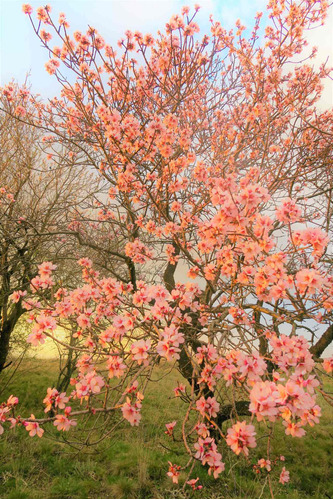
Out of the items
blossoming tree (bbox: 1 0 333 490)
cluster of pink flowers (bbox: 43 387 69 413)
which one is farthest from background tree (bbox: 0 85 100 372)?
cluster of pink flowers (bbox: 43 387 69 413)

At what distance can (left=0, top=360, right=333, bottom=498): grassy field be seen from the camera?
4219 millimetres

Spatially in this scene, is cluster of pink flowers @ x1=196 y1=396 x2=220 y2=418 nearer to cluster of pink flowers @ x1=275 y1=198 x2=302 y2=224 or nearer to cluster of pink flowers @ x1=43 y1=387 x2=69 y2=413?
cluster of pink flowers @ x1=43 y1=387 x2=69 y2=413

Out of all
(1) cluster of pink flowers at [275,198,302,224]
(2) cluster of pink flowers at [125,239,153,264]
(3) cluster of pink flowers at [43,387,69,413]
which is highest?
(1) cluster of pink flowers at [275,198,302,224]

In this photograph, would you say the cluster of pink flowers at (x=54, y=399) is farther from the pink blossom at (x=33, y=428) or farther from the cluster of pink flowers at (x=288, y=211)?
the cluster of pink flowers at (x=288, y=211)

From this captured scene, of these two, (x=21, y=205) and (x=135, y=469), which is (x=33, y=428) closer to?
(x=135, y=469)

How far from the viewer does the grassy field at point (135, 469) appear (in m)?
4.22

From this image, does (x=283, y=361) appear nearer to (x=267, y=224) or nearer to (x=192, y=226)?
(x=267, y=224)

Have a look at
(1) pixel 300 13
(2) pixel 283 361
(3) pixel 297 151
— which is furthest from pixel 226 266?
(1) pixel 300 13

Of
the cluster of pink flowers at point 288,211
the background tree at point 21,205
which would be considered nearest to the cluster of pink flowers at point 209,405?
the cluster of pink flowers at point 288,211

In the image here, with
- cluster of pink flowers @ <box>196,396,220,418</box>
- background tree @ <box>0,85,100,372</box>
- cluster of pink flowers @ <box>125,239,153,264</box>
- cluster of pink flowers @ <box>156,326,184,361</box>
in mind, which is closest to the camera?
cluster of pink flowers @ <box>156,326,184,361</box>

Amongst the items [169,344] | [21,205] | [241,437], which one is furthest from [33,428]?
[21,205]

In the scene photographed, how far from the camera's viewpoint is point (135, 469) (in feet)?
15.4

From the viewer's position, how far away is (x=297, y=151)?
511cm

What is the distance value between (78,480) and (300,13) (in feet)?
25.2
